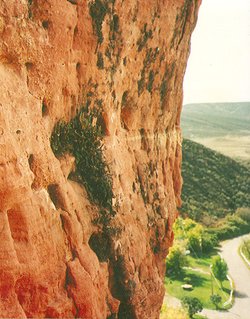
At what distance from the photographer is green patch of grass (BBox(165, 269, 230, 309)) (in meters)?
48.5

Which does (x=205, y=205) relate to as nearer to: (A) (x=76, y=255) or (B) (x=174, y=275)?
(B) (x=174, y=275)

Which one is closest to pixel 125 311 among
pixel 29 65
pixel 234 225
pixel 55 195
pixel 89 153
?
pixel 55 195

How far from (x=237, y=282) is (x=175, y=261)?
29.5 feet

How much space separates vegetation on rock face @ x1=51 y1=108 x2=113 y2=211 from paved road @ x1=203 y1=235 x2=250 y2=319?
3377cm

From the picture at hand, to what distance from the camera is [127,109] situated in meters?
19.4

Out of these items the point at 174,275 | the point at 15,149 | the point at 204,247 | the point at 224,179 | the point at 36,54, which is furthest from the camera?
the point at 224,179

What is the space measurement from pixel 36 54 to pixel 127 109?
24.0ft

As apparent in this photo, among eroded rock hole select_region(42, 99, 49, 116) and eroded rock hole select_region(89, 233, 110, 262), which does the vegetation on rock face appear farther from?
eroded rock hole select_region(89, 233, 110, 262)

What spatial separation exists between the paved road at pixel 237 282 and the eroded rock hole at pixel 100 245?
32637mm

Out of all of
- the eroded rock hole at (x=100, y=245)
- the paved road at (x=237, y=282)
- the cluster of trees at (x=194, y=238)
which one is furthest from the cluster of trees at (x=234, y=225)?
the eroded rock hole at (x=100, y=245)

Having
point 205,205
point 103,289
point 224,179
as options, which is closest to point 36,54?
point 103,289

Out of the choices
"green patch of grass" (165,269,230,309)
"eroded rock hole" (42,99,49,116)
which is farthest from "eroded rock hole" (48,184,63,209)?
"green patch of grass" (165,269,230,309)

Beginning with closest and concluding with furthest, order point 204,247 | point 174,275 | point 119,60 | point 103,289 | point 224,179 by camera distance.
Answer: point 103,289, point 119,60, point 174,275, point 204,247, point 224,179

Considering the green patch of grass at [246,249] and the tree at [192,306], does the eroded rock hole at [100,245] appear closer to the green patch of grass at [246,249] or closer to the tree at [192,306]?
the tree at [192,306]
